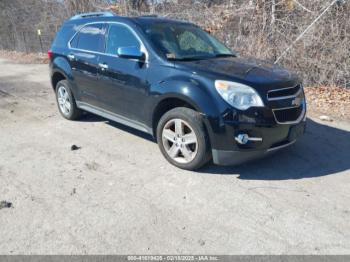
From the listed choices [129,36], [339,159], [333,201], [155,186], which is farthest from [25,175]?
[339,159]

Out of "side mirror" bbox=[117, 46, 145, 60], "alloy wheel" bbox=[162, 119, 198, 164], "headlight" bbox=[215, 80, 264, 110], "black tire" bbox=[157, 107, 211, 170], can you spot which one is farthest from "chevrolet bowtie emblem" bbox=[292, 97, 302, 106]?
"side mirror" bbox=[117, 46, 145, 60]

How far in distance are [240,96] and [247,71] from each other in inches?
20.9

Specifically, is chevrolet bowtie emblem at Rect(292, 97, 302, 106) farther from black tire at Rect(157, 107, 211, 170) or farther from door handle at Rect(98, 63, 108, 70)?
door handle at Rect(98, 63, 108, 70)

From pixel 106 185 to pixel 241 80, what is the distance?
6.32ft

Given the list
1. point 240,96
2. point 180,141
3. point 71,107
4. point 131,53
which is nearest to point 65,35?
point 71,107

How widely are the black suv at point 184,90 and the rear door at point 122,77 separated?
13 mm

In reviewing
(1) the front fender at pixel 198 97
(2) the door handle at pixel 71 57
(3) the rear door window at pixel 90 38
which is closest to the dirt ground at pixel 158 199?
(1) the front fender at pixel 198 97

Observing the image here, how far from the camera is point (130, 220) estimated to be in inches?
136

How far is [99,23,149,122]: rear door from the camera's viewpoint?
4770mm

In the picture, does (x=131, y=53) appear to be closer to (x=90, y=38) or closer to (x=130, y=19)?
(x=130, y=19)

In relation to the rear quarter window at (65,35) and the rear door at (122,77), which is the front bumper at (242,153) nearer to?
the rear door at (122,77)

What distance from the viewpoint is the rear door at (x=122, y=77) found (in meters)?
4.77

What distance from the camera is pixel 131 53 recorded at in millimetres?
4637

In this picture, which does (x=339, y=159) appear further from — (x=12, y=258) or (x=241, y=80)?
(x=12, y=258)
